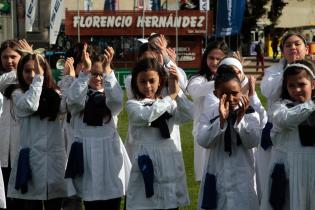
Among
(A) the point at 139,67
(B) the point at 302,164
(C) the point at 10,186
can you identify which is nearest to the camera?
(B) the point at 302,164

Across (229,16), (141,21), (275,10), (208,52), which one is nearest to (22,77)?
(208,52)

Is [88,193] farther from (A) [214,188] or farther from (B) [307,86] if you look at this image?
(B) [307,86]

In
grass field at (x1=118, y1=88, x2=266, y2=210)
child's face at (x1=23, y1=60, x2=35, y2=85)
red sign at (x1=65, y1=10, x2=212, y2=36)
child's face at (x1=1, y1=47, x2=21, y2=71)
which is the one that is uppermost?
red sign at (x1=65, y1=10, x2=212, y2=36)

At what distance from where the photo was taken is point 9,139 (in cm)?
749

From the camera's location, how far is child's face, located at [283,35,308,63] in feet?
22.4

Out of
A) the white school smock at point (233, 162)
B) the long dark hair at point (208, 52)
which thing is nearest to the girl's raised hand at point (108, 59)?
the white school smock at point (233, 162)

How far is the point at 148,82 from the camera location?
255 inches

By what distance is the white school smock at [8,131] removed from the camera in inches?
293

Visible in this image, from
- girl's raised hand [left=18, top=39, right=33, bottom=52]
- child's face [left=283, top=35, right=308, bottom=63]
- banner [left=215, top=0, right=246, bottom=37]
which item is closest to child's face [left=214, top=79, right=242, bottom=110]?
child's face [left=283, top=35, right=308, bottom=63]

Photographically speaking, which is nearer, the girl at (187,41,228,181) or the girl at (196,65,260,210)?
the girl at (196,65,260,210)

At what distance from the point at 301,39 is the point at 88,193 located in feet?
7.86

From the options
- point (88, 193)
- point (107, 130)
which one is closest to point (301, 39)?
point (107, 130)

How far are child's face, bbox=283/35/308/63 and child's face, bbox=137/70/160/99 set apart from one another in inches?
49.9

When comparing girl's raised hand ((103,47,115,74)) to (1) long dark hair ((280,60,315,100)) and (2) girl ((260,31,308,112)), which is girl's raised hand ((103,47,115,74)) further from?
(1) long dark hair ((280,60,315,100))
